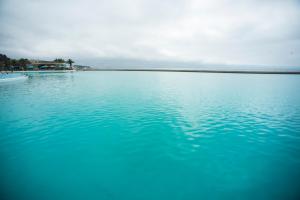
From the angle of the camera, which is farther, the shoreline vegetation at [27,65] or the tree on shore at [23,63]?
the tree on shore at [23,63]

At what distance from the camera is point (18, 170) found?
648 cm

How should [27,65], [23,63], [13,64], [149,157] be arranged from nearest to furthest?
1. [149,157]
2. [13,64]
3. [23,63]
4. [27,65]

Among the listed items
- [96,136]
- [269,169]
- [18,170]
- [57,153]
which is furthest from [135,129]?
[269,169]

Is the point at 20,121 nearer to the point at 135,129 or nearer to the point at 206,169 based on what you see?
the point at 135,129

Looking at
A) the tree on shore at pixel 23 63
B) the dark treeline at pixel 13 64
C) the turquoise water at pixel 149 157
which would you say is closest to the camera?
the turquoise water at pixel 149 157

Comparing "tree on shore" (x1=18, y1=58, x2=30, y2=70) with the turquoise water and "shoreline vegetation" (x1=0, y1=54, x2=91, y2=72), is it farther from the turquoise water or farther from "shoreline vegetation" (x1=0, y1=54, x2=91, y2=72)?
the turquoise water

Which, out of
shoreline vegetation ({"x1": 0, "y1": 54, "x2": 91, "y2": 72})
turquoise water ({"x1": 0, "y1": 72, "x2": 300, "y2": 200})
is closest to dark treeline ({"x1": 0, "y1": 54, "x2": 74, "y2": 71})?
shoreline vegetation ({"x1": 0, "y1": 54, "x2": 91, "y2": 72})

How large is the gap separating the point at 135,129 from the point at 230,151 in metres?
6.04

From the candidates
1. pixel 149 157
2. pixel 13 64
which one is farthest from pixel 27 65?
pixel 149 157

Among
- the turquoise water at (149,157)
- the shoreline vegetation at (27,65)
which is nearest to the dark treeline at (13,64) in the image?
the shoreline vegetation at (27,65)

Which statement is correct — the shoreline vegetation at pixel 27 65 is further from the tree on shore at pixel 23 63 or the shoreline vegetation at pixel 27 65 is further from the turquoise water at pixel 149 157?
the turquoise water at pixel 149 157

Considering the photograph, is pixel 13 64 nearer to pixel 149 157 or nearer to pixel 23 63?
pixel 23 63

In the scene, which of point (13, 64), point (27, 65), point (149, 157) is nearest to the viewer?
point (149, 157)

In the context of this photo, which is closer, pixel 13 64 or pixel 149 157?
pixel 149 157
